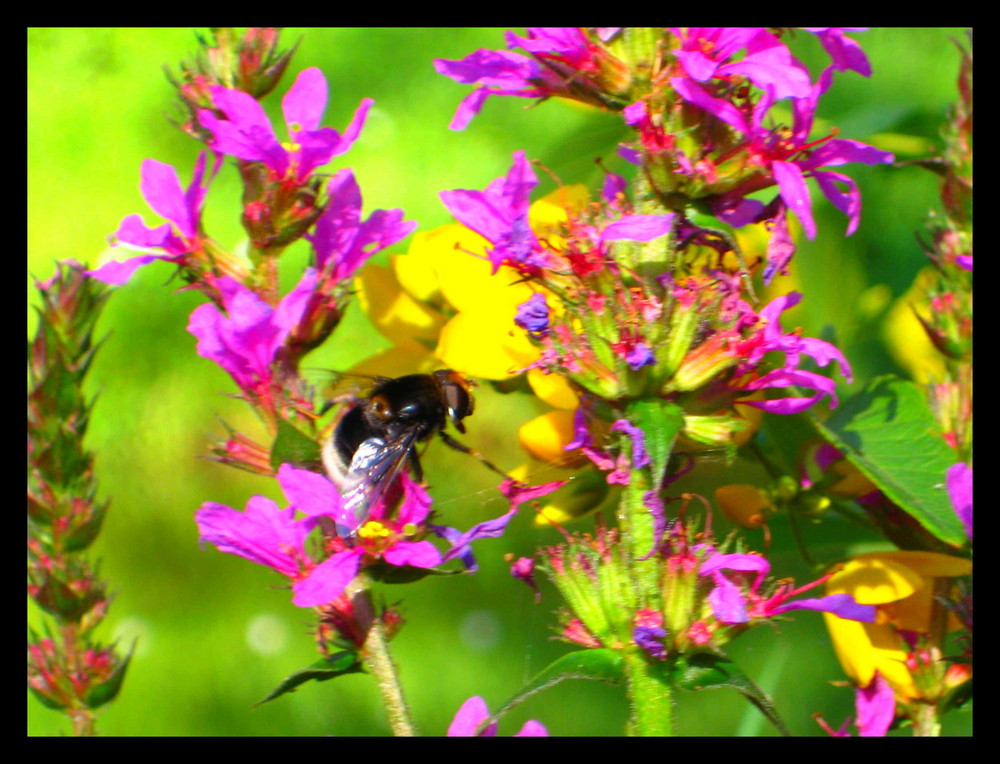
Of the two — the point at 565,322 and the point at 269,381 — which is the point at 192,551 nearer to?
the point at 269,381

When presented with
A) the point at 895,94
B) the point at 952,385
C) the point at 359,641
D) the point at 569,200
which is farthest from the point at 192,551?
the point at 895,94

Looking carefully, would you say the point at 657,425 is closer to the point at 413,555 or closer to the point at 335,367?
the point at 413,555

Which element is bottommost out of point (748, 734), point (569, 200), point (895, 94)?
point (748, 734)

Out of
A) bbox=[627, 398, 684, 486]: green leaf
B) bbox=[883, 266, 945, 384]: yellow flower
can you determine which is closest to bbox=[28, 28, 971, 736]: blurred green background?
bbox=[883, 266, 945, 384]: yellow flower

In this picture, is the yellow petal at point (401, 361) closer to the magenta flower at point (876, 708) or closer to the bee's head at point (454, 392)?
the bee's head at point (454, 392)

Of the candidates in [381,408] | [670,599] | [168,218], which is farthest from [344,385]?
[670,599]

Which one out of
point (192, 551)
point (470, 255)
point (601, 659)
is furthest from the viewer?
point (192, 551)
